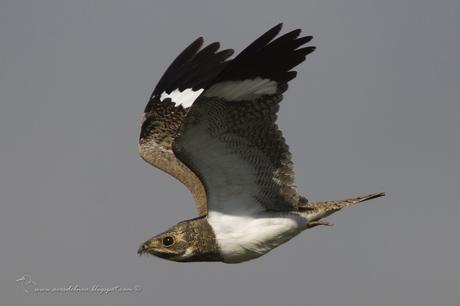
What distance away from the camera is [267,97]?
9500 mm

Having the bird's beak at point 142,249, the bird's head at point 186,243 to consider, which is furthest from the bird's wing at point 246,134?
the bird's beak at point 142,249

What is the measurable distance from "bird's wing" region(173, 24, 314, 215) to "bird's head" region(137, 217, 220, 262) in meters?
0.30

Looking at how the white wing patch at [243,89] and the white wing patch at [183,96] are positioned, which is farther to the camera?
the white wing patch at [183,96]

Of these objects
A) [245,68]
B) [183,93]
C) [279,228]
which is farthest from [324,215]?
[183,93]

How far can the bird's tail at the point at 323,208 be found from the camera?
10.2 m

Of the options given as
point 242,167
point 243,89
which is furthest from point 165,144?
point 243,89

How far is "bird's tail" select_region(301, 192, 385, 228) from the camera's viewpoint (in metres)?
10.2

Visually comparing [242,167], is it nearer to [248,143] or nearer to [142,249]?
[248,143]

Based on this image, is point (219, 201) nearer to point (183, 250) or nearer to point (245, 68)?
point (183, 250)

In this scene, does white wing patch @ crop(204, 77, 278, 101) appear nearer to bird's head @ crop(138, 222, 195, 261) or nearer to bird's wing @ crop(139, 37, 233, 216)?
bird's head @ crop(138, 222, 195, 261)

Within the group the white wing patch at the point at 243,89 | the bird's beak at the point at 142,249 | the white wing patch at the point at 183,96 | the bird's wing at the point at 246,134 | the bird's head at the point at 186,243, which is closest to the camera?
the white wing patch at the point at 243,89

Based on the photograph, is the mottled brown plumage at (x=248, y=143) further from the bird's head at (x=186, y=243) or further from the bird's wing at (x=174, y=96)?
the bird's wing at (x=174, y=96)

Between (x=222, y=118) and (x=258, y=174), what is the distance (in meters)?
0.94

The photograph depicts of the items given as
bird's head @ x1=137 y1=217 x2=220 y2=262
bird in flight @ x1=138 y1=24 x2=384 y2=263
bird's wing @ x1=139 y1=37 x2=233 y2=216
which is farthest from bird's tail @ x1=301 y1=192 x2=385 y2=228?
bird's wing @ x1=139 y1=37 x2=233 y2=216
